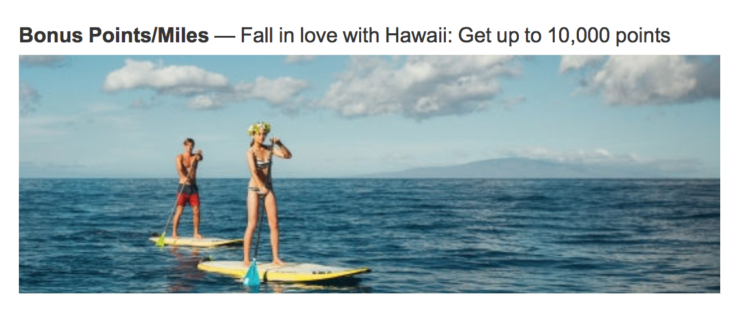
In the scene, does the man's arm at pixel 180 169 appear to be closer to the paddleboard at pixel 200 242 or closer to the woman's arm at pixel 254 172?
the paddleboard at pixel 200 242

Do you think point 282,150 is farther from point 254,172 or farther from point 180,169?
point 180,169

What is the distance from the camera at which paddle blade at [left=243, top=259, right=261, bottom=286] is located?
36.5 feet

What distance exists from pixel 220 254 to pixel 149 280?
3.59 m

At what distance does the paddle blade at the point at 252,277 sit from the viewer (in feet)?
36.5

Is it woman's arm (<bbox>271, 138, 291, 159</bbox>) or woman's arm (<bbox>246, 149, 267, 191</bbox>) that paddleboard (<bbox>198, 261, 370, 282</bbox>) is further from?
woman's arm (<bbox>271, 138, 291, 159</bbox>)

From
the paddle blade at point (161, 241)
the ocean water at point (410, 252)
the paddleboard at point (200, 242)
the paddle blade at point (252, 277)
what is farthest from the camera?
the paddle blade at point (161, 241)

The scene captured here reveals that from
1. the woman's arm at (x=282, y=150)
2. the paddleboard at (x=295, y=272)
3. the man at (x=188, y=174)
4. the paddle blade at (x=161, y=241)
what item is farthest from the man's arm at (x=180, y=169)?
the woman's arm at (x=282, y=150)

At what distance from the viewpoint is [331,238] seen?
19.1 m

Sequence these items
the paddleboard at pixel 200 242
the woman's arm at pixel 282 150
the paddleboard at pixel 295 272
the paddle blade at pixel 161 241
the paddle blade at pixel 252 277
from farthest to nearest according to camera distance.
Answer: the paddle blade at pixel 161 241 < the paddleboard at pixel 200 242 < the paddleboard at pixel 295 272 < the paddle blade at pixel 252 277 < the woman's arm at pixel 282 150

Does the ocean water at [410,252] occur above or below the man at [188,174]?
below

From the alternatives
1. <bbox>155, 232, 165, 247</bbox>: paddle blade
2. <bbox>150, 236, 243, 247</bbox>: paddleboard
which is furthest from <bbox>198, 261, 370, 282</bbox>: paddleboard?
<bbox>155, 232, 165, 247</bbox>: paddle blade

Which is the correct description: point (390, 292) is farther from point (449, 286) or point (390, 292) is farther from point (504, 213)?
point (504, 213)

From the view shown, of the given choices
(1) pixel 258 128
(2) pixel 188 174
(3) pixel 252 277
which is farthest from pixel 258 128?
(2) pixel 188 174

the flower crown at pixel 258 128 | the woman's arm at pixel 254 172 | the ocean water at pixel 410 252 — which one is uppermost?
the flower crown at pixel 258 128
